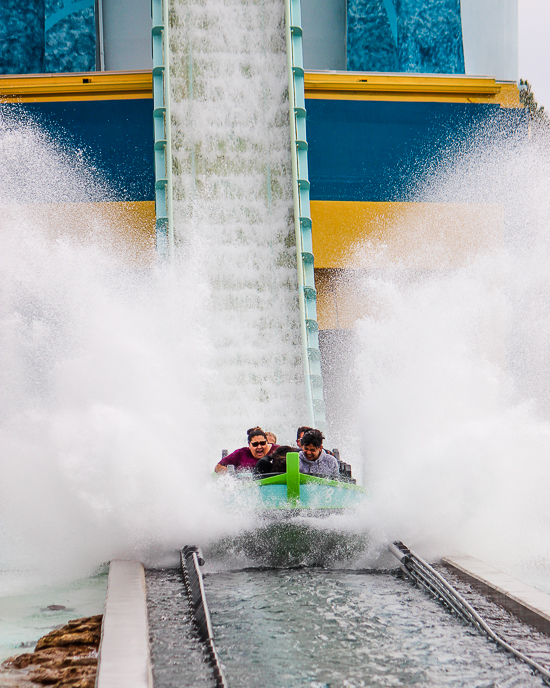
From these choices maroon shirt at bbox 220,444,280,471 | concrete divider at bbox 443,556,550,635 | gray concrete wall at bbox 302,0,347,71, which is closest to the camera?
concrete divider at bbox 443,556,550,635

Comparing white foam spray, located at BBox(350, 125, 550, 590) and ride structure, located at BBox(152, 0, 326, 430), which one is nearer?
white foam spray, located at BBox(350, 125, 550, 590)

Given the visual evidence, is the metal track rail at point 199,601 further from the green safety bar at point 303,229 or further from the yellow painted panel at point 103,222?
the yellow painted panel at point 103,222

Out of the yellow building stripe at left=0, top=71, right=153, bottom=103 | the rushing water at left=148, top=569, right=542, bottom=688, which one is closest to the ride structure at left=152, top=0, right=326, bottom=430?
the yellow building stripe at left=0, top=71, right=153, bottom=103

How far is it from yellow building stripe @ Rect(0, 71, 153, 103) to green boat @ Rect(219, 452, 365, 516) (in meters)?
6.37

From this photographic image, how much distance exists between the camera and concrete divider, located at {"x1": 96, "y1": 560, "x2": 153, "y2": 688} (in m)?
2.42

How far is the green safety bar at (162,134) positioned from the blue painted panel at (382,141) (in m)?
2.30

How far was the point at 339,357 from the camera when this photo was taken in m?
10.2

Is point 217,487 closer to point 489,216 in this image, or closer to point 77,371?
point 77,371

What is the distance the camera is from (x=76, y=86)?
946 centimetres

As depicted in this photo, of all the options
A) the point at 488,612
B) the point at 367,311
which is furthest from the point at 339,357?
the point at 488,612

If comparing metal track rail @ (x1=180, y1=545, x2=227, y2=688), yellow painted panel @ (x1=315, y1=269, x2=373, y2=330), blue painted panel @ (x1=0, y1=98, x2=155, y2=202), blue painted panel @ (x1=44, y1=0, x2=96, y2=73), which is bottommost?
metal track rail @ (x1=180, y1=545, x2=227, y2=688)

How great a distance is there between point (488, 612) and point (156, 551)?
1866mm

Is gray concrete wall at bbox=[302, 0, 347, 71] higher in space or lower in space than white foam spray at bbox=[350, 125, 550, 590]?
higher

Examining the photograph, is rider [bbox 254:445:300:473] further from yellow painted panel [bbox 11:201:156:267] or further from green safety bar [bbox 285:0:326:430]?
yellow painted panel [bbox 11:201:156:267]
